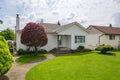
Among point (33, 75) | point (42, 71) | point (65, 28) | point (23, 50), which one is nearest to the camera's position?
point (33, 75)

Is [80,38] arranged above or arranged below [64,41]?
above

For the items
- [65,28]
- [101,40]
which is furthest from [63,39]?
[101,40]

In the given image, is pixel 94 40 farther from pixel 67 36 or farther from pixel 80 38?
pixel 67 36

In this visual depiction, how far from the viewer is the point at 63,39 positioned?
28812mm

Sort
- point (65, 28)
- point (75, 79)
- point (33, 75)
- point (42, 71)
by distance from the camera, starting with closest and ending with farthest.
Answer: point (75, 79) → point (33, 75) → point (42, 71) → point (65, 28)

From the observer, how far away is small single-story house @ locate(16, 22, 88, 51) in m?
27.0

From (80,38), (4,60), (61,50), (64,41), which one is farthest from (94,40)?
(4,60)

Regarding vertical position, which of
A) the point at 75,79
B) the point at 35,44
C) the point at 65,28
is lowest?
the point at 75,79

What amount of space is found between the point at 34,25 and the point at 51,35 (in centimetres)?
552

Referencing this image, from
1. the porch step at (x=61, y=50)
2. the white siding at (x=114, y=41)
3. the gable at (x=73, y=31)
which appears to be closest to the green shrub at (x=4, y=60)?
the porch step at (x=61, y=50)

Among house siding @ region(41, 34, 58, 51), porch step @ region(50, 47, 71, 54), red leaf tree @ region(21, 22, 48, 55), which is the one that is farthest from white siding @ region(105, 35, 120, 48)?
red leaf tree @ region(21, 22, 48, 55)

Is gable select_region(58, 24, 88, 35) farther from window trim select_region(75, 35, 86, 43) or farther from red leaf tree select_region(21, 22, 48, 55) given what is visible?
red leaf tree select_region(21, 22, 48, 55)

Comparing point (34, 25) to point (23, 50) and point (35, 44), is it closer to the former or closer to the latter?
point (35, 44)

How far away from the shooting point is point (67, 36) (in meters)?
28.8
